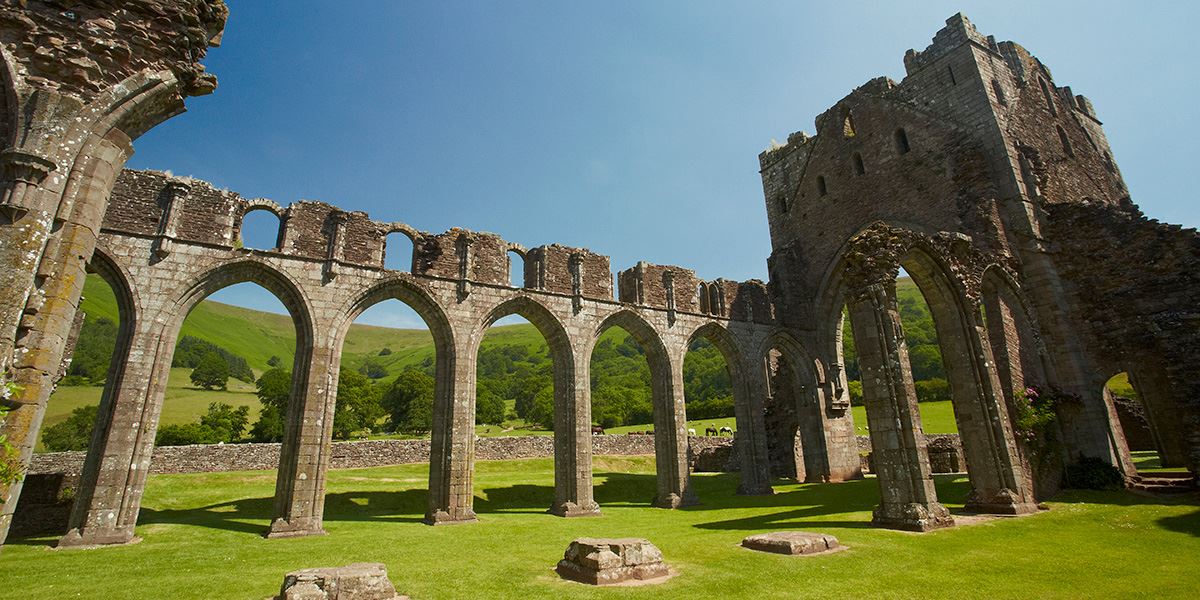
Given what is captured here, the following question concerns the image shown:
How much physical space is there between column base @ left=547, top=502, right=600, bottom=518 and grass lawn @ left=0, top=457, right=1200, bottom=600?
2.17 ft

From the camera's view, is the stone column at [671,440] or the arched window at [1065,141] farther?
the arched window at [1065,141]

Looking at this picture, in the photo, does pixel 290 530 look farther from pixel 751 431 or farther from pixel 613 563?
pixel 751 431

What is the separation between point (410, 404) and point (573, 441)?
43818 mm

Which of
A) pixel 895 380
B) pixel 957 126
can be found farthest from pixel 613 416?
pixel 895 380

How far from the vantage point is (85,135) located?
489 cm


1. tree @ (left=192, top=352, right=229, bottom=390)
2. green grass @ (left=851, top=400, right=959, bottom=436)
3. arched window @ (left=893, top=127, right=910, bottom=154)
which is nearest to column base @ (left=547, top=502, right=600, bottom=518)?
arched window @ (left=893, top=127, right=910, bottom=154)

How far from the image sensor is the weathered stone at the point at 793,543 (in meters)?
7.18

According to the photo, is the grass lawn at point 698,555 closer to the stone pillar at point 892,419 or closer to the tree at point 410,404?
the stone pillar at point 892,419

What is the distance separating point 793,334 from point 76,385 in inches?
2912

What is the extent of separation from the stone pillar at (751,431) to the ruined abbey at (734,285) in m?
0.08

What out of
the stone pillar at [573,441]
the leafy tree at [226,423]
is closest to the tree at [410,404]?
the leafy tree at [226,423]

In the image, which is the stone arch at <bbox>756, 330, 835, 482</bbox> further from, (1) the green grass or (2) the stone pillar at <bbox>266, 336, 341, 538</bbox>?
(2) the stone pillar at <bbox>266, 336, 341, 538</bbox>

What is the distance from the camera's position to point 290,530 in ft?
35.2

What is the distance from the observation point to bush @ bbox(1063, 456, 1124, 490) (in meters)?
12.2
